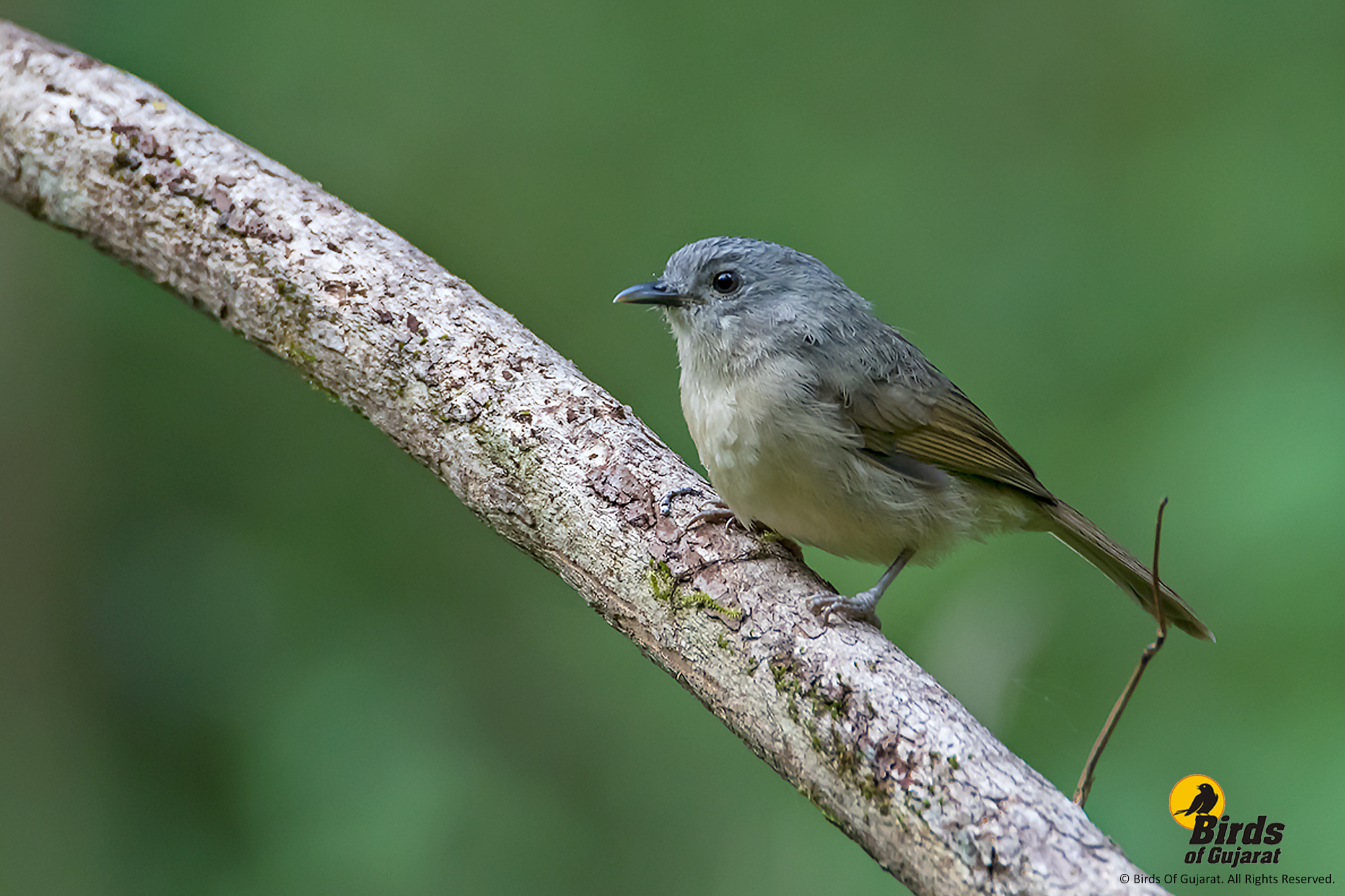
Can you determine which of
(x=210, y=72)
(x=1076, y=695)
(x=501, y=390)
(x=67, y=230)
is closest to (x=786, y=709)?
(x=501, y=390)

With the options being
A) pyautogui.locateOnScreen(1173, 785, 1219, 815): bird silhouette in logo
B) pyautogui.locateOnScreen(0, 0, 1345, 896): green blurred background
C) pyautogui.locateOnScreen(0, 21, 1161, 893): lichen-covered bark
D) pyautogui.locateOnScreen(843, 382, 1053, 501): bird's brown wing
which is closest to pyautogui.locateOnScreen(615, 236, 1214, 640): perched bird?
pyautogui.locateOnScreen(843, 382, 1053, 501): bird's brown wing

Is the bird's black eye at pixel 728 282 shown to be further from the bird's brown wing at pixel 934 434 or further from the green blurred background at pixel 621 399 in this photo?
the green blurred background at pixel 621 399

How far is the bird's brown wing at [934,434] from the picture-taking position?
266 cm

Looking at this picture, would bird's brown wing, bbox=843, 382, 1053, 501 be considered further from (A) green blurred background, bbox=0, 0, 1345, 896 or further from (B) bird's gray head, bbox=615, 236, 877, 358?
(A) green blurred background, bbox=0, 0, 1345, 896

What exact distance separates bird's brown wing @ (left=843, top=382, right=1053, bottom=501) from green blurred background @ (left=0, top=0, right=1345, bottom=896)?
867mm

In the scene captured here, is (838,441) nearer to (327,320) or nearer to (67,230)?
(327,320)

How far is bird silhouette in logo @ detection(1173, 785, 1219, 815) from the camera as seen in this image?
8.79ft

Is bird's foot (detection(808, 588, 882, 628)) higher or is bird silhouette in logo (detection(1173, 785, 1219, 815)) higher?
bird's foot (detection(808, 588, 882, 628))

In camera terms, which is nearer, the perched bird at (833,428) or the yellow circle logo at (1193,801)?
the perched bird at (833,428)

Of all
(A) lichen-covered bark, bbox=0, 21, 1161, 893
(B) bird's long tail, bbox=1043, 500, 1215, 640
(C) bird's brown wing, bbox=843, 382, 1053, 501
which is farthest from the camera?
(B) bird's long tail, bbox=1043, 500, 1215, 640

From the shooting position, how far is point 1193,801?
9.07 ft

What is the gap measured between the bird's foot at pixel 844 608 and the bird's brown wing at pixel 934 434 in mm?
564

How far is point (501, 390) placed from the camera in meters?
2.57

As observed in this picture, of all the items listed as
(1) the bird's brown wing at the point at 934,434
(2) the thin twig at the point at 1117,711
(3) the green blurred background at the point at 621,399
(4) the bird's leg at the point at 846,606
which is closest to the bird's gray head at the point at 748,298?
(1) the bird's brown wing at the point at 934,434
